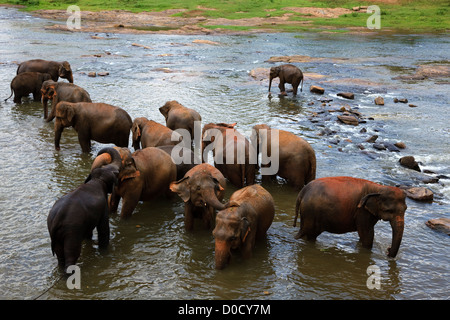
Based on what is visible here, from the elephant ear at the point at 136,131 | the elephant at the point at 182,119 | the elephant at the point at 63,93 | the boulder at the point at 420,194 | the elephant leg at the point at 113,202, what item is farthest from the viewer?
the elephant at the point at 63,93

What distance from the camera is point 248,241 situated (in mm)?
6812

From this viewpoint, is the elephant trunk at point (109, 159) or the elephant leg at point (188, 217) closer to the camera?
the elephant trunk at point (109, 159)

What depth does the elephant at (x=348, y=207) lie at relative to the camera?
6961 mm

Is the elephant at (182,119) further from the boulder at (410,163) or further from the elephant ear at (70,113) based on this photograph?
the boulder at (410,163)

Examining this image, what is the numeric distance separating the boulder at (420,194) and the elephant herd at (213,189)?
1.92m

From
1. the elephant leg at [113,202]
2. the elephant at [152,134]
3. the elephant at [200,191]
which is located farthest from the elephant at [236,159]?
the elephant leg at [113,202]

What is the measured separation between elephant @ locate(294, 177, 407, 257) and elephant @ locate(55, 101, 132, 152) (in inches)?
215

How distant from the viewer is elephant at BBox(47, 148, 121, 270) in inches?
245

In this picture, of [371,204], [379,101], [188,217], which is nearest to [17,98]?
[188,217]

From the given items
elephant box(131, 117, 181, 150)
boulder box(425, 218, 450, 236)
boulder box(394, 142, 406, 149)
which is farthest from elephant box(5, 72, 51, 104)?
boulder box(425, 218, 450, 236)

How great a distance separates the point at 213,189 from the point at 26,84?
10931mm

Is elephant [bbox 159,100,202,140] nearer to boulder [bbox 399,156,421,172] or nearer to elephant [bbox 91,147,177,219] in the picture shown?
elephant [bbox 91,147,177,219]

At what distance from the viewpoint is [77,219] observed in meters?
6.30

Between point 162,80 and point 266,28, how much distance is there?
25.2 meters
